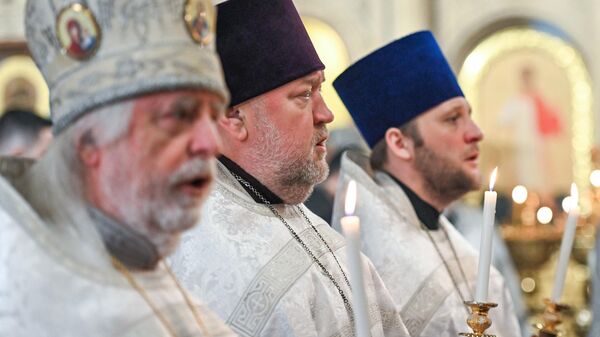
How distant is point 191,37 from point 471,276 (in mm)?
2557

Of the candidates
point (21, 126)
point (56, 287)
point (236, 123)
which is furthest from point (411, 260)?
point (21, 126)

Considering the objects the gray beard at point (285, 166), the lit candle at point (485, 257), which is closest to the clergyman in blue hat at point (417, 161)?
the gray beard at point (285, 166)

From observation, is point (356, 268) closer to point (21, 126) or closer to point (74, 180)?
point (74, 180)

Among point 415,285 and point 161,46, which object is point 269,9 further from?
point 161,46

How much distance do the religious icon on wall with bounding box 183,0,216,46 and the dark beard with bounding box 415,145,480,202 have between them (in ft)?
7.75

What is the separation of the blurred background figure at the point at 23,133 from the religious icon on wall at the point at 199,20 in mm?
3565

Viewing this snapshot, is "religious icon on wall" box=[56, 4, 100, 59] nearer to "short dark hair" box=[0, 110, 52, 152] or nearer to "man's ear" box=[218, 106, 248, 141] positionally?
"man's ear" box=[218, 106, 248, 141]

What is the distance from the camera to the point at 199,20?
75.3 inches

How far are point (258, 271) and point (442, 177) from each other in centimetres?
149

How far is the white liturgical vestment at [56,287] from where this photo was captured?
1.78 m

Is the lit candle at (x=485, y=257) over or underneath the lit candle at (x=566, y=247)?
over

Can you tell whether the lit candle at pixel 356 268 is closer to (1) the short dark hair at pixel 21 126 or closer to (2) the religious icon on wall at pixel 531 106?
(1) the short dark hair at pixel 21 126

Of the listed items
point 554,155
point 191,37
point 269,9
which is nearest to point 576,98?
point 554,155

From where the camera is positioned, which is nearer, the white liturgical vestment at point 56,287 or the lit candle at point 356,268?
the white liturgical vestment at point 56,287
